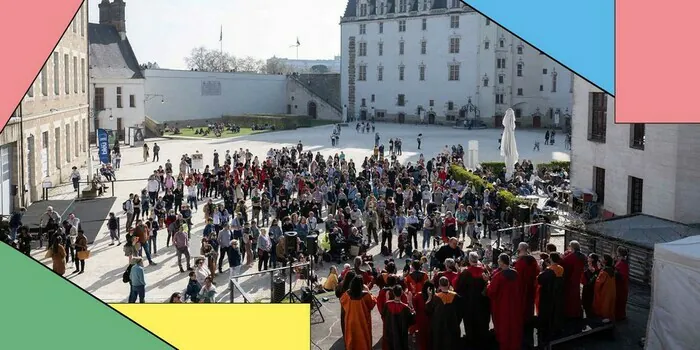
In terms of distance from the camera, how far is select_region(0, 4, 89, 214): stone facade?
22.6 meters

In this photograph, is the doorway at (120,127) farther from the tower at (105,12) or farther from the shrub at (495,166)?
the shrub at (495,166)

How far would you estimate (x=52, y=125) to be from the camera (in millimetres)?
27391

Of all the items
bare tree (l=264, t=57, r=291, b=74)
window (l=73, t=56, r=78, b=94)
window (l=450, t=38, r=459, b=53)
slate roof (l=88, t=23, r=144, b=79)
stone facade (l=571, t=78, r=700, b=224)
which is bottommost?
stone facade (l=571, t=78, r=700, b=224)

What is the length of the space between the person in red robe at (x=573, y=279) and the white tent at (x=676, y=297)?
1270 millimetres

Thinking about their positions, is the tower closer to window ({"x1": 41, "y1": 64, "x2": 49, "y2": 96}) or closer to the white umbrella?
window ({"x1": 41, "y1": 64, "x2": 49, "y2": 96})

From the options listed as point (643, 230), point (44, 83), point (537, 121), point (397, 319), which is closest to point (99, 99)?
point (44, 83)

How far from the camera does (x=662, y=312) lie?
9250 mm

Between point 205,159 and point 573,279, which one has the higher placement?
point 205,159

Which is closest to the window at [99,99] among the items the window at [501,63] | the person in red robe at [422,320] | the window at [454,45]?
the window at [454,45]

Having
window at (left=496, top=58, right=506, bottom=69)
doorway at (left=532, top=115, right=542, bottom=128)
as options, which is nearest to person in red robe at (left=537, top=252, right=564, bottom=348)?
window at (left=496, top=58, right=506, bottom=69)

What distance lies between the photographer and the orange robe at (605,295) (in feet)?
34.1

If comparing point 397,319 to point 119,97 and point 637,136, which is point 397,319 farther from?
point 119,97

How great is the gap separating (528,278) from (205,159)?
103ft

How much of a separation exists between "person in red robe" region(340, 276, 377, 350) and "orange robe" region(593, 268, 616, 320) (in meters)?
3.42
